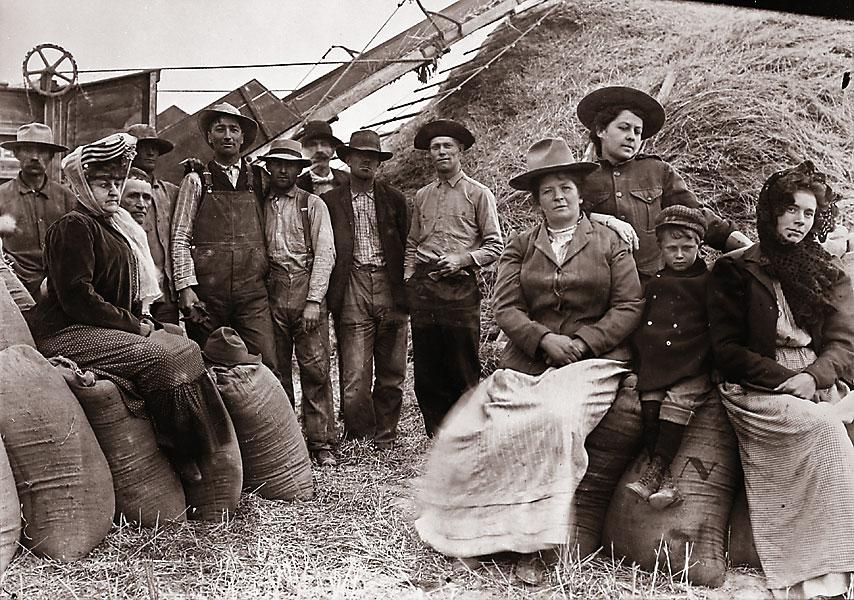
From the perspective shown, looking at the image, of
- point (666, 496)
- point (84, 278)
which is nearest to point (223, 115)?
point (84, 278)

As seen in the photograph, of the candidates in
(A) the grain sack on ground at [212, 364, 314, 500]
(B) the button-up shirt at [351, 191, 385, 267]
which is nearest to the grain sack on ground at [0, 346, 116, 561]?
(A) the grain sack on ground at [212, 364, 314, 500]

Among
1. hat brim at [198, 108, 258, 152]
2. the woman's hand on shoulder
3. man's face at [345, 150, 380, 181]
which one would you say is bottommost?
the woman's hand on shoulder

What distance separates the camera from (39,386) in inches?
139

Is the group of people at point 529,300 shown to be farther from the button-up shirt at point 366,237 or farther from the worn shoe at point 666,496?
the button-up shirt at point 366,237

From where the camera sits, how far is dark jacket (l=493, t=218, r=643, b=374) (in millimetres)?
3781

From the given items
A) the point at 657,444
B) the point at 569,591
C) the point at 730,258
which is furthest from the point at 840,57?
the point at 569,591

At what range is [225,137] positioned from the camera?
516cm

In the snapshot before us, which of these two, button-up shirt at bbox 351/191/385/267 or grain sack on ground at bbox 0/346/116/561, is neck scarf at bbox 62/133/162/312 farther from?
button-up shirt at bbox 351/191/385/267

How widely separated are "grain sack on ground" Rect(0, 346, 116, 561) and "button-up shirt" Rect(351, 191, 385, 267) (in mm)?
2326

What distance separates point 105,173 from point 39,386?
3.49ft

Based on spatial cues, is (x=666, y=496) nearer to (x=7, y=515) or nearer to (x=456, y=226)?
(x=456, y=226)

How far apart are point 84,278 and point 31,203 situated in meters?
2.00

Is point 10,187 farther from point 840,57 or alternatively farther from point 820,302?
point 840,57

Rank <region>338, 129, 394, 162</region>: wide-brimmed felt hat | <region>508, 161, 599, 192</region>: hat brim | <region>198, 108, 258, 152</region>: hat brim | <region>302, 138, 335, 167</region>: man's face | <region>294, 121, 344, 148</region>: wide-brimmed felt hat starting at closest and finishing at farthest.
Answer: <region>508, 161, 599, 192</region>: hat brim, <region>198, 108, 258, 152</region>: hat brim, <region>338, 129, 394, 162</region>: wide-brimmed felt hat, <region>294, 121, 344, 148</region>: wide-brimmed felt hat, <region>302, 138, 335, 167</region>: man's face
